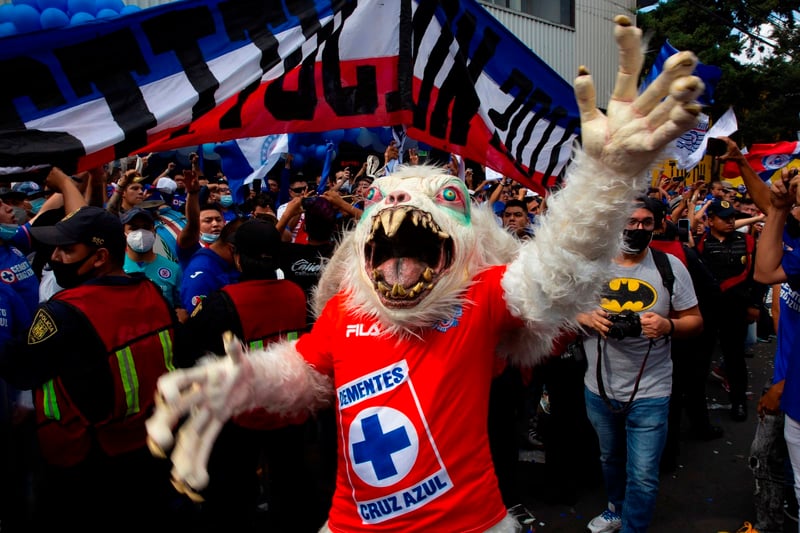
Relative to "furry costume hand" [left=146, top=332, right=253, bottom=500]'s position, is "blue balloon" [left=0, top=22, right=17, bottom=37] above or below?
above

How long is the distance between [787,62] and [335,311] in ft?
89.6

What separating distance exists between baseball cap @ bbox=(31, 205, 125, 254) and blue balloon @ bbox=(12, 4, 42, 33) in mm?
3770

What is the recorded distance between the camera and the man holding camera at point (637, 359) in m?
2.94

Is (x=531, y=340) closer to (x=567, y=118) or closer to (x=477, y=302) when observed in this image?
(x=477, y=302)

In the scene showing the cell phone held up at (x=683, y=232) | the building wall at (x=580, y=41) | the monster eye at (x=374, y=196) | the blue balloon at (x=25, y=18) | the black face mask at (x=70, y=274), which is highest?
the building wall at (x=580, y=41)

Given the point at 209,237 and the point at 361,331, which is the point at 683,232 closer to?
the point at 209,237

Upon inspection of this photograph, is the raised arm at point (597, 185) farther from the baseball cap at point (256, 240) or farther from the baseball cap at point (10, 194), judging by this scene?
the baseball cap at point (10, 194)

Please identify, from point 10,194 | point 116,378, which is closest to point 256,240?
point 116,378

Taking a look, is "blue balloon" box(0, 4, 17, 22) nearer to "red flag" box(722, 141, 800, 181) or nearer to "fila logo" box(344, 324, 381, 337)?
"fila logo" box(344, 324, 381, 337)

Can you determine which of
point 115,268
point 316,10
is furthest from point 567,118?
point 115,268

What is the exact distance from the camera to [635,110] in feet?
4.54

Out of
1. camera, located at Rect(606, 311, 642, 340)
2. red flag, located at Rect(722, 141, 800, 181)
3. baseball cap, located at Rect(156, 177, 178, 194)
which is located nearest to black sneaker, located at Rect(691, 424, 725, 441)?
camera, located at Rect(606, 311, 642, 340)

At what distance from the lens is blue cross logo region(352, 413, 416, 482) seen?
5.88 feet

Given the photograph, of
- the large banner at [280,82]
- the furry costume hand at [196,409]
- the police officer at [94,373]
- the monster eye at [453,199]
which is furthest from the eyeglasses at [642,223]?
the police officer at [94,373]
